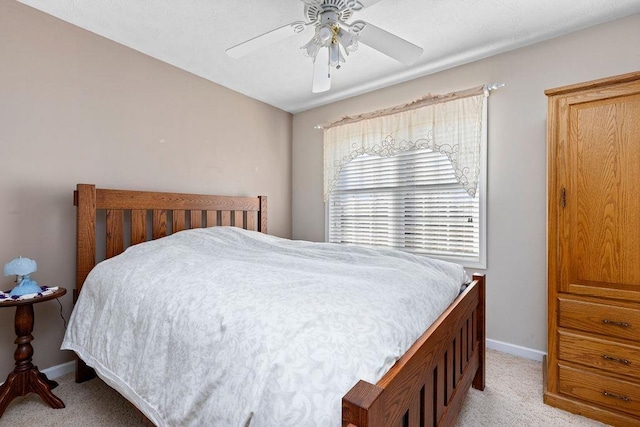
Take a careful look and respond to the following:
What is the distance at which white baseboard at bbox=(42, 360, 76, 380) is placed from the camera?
208cm

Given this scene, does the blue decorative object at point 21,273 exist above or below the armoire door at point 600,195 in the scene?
below

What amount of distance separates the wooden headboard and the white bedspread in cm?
30

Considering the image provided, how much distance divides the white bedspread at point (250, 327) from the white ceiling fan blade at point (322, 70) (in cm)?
116

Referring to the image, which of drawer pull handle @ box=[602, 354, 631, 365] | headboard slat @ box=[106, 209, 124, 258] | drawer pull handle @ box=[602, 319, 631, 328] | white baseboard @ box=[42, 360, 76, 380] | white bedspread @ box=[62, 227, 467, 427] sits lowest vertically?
white baseboard @ box=[42, 360, 76, 380]

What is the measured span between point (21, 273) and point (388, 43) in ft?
7.84

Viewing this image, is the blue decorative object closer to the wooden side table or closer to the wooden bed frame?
the wooden side table

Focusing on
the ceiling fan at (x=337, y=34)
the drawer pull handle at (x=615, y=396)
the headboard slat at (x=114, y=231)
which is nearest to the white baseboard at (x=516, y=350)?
the drawer pull handle at (x=615, y=396)

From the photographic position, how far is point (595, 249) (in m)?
1.69

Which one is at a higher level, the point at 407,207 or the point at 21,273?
the point at 407,207

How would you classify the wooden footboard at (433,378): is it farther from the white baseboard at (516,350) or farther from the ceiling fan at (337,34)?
the ceiling fan at (337,34)

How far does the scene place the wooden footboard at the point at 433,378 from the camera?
68 centimetres

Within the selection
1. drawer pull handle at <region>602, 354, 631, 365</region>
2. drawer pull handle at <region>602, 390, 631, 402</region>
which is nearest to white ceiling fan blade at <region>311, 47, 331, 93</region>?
drawer pull handle at <region>602, 354, 631, 365</region>

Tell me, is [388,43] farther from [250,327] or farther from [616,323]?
[616,323]

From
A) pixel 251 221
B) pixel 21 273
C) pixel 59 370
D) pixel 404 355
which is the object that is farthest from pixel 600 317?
pixel 59 370
